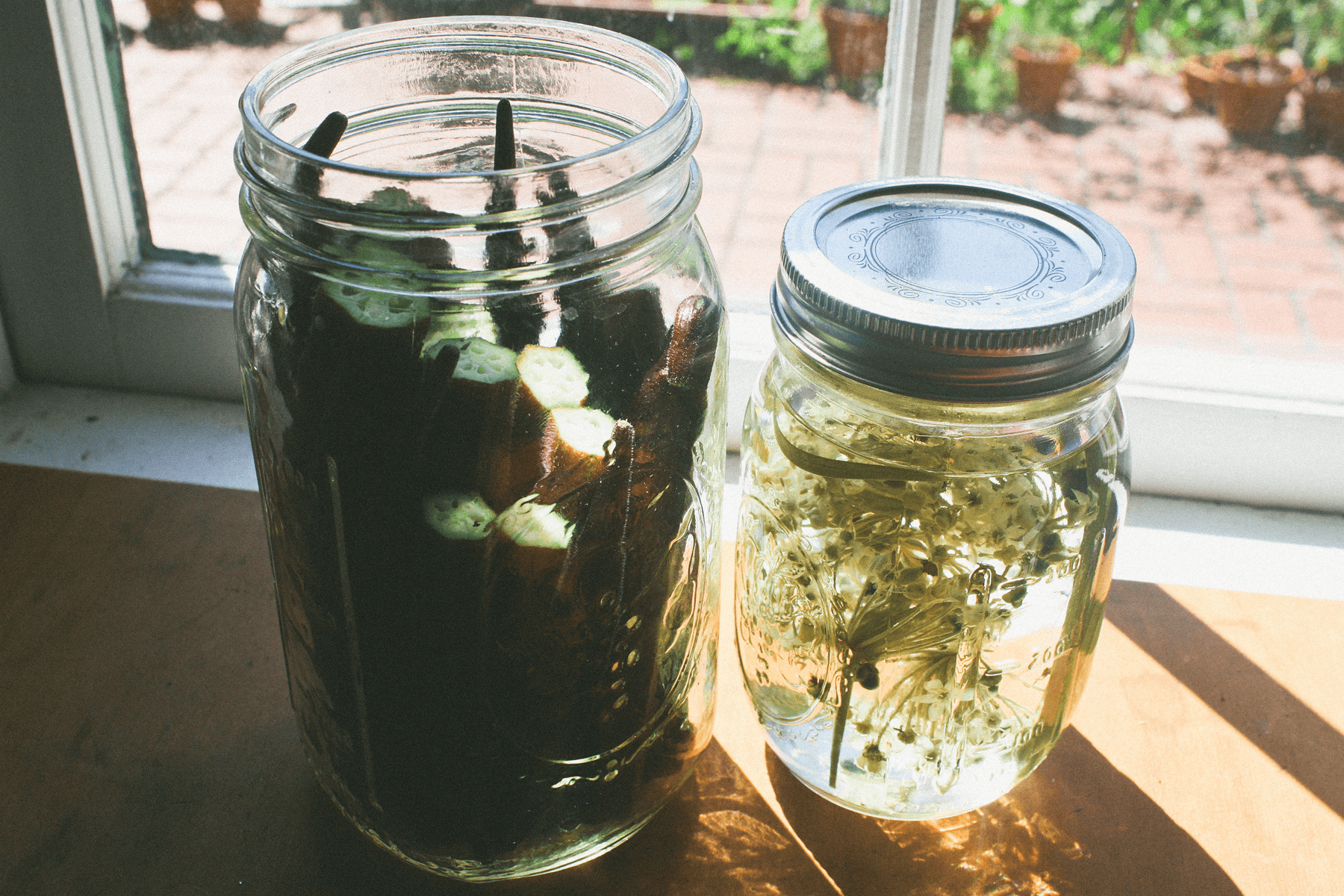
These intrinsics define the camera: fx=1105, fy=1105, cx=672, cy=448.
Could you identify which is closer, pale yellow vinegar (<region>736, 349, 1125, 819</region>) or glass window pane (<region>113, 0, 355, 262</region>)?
pale yellow vinegar (<region>736, 349, 1125, 819</region>)

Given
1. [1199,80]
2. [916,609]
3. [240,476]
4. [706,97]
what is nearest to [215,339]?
[240,476]

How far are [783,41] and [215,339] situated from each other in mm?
526

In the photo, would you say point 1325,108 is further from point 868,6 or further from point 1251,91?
point 868,6

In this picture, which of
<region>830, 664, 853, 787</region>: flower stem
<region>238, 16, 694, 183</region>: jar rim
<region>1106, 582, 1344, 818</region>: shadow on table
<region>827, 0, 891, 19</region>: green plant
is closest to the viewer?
<region>238, 16, 694, 183</region>: jar rim

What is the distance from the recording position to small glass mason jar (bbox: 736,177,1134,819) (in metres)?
0.48

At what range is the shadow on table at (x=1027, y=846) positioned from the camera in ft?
1.97

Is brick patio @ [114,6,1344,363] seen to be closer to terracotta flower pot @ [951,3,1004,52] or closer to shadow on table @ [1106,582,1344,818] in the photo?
terracotta flower pot @ [951,3,1004,52]

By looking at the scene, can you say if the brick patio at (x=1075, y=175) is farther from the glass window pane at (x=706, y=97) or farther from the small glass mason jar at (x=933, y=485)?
the small glass mason jar at (x=933, y=485)

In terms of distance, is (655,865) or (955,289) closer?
(955,289)

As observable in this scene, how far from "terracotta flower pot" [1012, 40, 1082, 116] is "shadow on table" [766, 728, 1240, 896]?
0.51m

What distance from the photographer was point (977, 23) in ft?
2.62

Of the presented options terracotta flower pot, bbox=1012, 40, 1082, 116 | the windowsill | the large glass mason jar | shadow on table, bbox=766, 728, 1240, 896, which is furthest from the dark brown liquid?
terracotta flower pot, bbox=1012, 40, 1082, 116

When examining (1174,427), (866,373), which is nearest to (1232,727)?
(1174,427)

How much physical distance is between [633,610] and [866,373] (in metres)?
0.16
